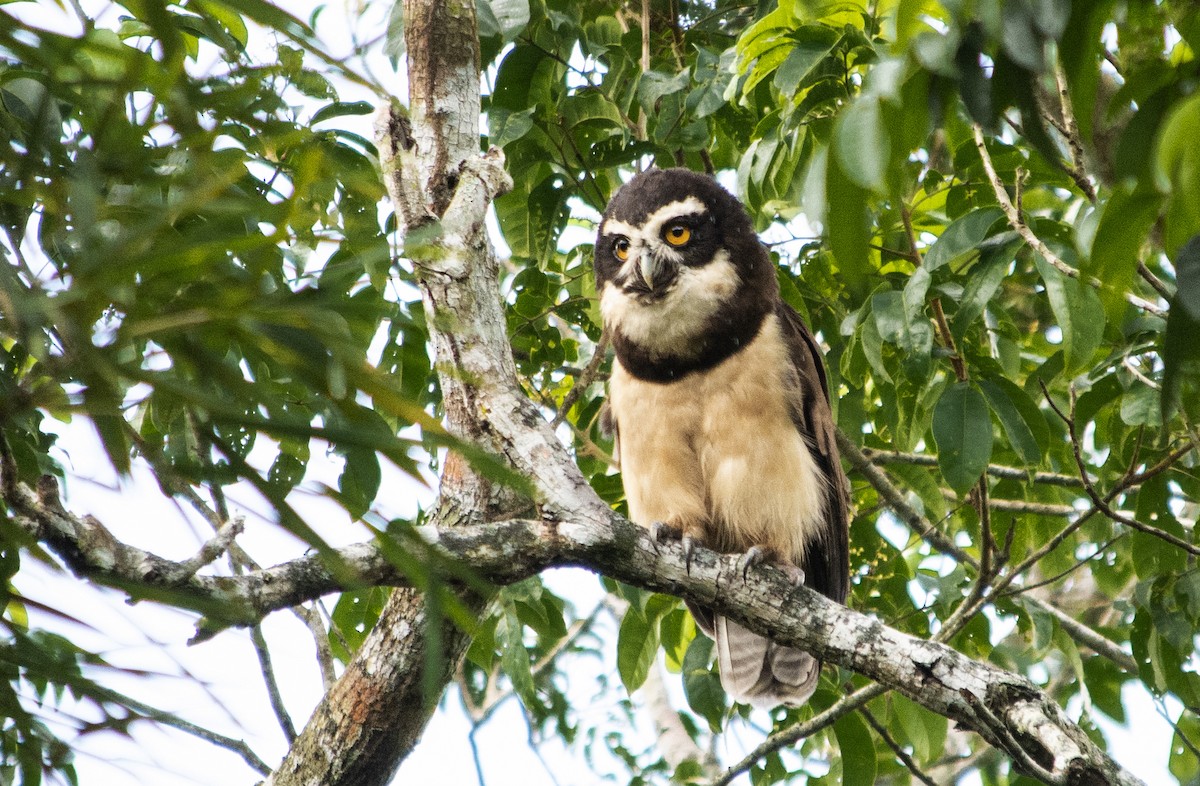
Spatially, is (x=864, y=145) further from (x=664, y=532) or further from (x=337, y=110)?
(x=664, y=532)

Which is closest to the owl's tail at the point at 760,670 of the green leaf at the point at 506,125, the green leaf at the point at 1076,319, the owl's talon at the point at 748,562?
the owl's talon at the point at 748,562

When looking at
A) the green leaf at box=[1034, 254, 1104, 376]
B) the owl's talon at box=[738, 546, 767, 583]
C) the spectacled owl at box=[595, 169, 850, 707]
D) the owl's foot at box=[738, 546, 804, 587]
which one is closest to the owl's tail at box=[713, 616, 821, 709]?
the spectacled owl at box=[595, 169, 850, 707]

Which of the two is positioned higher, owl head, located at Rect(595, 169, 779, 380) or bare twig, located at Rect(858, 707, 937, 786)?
owl head, located at Rect(595, 169, 779, 380)

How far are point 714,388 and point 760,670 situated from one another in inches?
45.4

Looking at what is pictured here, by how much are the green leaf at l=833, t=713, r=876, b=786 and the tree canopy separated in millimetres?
11

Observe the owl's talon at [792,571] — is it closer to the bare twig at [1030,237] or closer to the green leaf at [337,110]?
the bare twig at [1030,237]

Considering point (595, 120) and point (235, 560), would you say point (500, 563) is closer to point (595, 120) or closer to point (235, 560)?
point (235, 560)

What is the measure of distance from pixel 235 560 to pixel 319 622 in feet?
1.12

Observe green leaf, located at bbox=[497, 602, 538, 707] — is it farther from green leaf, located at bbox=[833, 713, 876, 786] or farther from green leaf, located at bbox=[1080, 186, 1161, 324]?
green leaf, located at bbox=[1080, 186, 1161, 324]

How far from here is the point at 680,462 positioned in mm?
4109

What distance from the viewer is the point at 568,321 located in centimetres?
473

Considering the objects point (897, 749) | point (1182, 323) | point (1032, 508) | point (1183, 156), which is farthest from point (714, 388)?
point (1183, 156)

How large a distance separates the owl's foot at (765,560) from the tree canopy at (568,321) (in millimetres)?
86

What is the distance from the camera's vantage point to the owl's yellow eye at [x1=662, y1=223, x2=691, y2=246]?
4.17 metres
